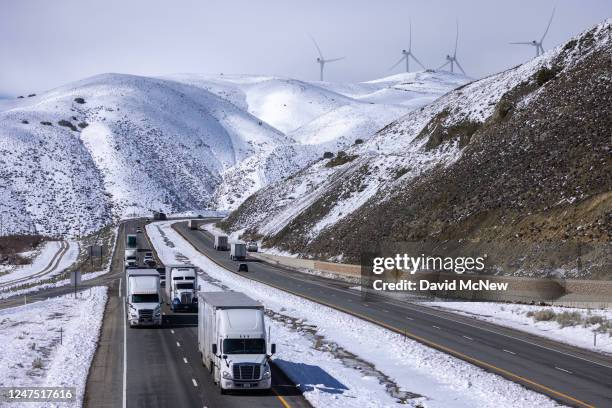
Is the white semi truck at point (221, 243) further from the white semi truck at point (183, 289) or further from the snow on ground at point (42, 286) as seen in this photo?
the white semi truck at point (183, 289)

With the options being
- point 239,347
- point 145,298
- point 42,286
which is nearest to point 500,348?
point 239,347

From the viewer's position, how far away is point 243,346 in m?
28.4

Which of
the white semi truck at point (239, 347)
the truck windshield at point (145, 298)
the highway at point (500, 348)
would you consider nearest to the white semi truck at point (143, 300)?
the truck windshield at point (145, 298)

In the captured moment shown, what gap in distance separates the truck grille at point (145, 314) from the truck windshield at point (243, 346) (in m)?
18.0

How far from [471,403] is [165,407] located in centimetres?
1101

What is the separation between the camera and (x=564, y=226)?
64.8m

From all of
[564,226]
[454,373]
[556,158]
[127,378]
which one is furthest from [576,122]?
[127,378]

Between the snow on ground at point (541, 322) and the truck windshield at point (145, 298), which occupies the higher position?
the truck windshield at point (145, 298)

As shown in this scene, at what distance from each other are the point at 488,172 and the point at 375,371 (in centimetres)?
5438

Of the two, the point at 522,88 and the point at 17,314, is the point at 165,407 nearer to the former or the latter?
the point at 17,314

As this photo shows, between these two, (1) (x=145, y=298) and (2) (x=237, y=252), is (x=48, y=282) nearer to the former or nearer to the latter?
(2) (x=237, y=252)

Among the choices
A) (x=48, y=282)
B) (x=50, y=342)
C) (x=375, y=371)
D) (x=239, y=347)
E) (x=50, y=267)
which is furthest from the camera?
(x=50, y=267)

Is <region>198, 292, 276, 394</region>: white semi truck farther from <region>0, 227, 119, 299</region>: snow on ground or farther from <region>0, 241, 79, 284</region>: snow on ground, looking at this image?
<region>0, 241, 79, 284</region>: snow on ground

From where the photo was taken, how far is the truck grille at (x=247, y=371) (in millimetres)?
27859
